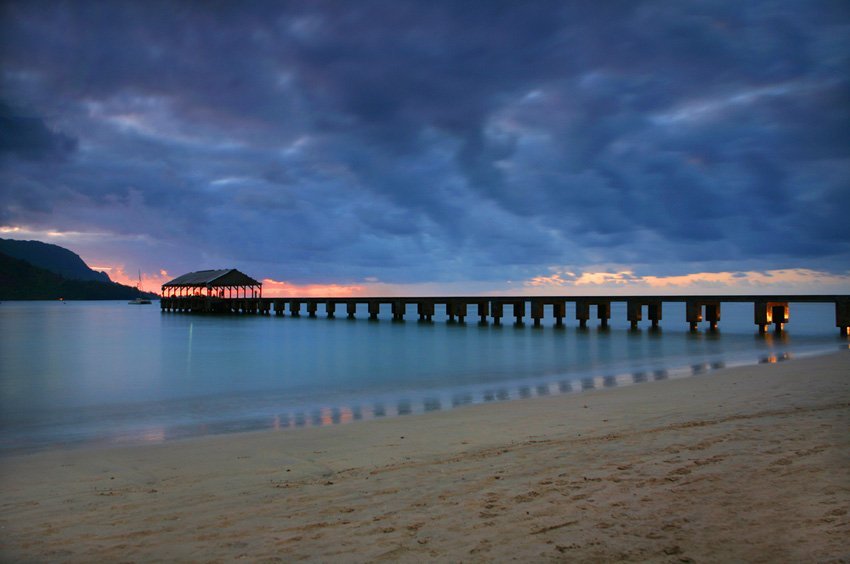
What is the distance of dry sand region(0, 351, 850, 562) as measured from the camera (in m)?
3.47

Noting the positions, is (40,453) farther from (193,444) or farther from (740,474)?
(740,474)

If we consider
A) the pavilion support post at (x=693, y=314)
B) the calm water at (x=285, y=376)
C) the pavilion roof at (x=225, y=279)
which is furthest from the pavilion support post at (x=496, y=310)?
the pavilion roof at (x=225, y=279)

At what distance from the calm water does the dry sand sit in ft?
10.1

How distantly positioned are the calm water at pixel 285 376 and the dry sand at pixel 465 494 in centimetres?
309

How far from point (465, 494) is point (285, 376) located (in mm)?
14294

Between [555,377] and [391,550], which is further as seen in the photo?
[555,377]

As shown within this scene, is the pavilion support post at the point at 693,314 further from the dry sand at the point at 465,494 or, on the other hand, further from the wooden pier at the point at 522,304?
the dry sand at the point at 465,494

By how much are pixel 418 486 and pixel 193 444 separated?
165 inches

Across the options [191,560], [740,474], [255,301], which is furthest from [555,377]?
[255,301]

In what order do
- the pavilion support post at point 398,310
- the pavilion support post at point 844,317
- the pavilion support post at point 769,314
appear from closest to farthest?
the pavilion support post at point 844,317 < the pavilion support post at point 769,314 < the pavilion support post at point 398,310

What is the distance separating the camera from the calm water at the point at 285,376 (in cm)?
1055

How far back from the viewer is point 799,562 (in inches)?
123

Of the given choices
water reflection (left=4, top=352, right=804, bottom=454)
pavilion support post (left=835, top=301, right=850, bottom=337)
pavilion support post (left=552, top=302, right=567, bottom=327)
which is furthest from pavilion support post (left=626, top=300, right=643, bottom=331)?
water reflection (left=4, top=352, right=804, bottom=454)

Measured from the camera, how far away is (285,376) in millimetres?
17875
